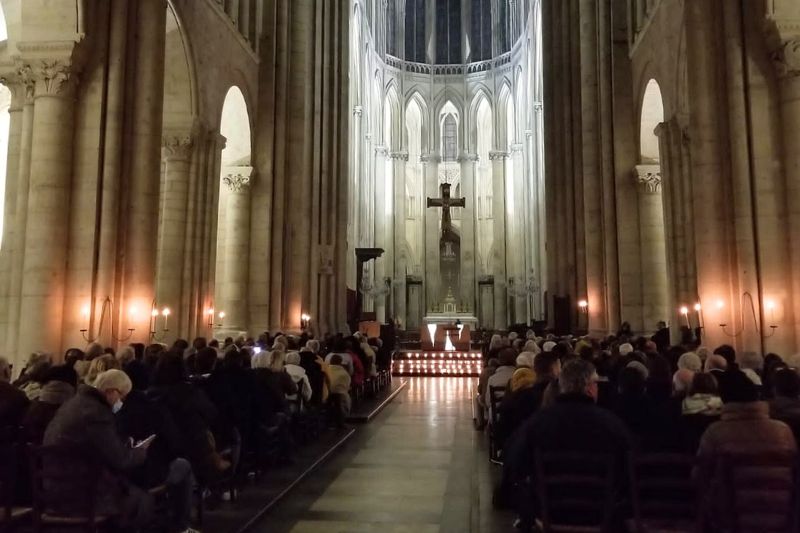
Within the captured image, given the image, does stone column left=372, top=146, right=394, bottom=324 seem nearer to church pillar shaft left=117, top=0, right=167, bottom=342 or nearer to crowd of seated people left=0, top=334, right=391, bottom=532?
church pillar shaft left=117, top=0, right=167, bottom=342

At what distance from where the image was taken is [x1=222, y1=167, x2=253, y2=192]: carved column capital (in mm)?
21484

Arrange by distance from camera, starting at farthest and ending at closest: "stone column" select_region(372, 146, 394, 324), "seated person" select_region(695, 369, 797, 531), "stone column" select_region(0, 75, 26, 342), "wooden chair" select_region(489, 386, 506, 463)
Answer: "stone column" select_region(372, 146, 394, 324) < "stone column" select_region(0, 75, 26, 342) < "wooden chair" select_region(489, 386, 506, 463) < "seated person" select_region(695, 369, 797, 531)

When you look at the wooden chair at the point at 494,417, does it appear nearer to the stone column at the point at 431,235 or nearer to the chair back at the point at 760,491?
the chair back at the point at 760,491

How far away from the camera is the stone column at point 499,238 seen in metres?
47.7

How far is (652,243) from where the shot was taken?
2000cm

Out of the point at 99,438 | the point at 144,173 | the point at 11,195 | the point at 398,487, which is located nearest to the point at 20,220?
the point at 11,195

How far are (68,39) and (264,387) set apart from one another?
7829mm

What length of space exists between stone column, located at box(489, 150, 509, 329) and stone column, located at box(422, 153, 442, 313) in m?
3.91

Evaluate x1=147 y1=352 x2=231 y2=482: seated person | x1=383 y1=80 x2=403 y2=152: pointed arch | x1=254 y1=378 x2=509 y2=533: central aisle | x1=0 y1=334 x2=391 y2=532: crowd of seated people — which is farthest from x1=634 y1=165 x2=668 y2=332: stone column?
x1=383 y1=80 x2=403 y2=152: pointed arch

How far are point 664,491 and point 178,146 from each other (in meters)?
15.4

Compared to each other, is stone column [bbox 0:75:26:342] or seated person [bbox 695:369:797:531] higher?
stone column [bbox 0:75:26:342]

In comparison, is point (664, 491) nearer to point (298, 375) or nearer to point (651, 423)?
point (651, 423)

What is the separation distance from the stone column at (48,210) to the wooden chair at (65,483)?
317 inches

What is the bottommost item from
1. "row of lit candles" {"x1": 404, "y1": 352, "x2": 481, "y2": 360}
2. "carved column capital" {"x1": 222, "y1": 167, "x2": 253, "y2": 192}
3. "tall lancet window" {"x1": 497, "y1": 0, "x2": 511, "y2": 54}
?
"row of lit candles" {"x1": 404, "y1": 352, "x2": 481, "y2": 360}
